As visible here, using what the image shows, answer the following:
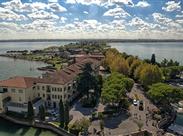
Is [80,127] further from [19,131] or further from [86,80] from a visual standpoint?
[86,80]

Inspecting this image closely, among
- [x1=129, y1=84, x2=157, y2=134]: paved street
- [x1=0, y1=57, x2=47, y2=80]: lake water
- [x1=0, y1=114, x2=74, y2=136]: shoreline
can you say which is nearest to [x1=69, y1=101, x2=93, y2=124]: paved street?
[x1=0, y1=114, x2=74, y2=136]: shoreline

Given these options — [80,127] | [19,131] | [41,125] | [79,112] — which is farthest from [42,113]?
[80,127]

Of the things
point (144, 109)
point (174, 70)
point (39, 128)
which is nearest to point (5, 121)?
point (39, 128)

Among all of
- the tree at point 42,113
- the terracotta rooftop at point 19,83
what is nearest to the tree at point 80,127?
the tree at point 42,113

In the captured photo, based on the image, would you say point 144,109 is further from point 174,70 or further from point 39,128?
point 174,70

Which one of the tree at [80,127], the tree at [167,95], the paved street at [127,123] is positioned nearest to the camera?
the tree at [80,127]

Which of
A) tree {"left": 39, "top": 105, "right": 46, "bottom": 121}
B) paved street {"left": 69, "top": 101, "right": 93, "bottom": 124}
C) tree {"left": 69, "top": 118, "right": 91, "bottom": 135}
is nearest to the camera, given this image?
tree {"left": 69, "top": 118, "right": 91, "bottom": 135}

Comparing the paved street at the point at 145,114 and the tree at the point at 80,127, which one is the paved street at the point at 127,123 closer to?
the paved street at the point at 145,114

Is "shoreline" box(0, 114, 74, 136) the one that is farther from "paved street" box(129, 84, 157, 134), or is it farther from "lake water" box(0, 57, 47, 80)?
"lake water" box(0, 57, 47, 80)
